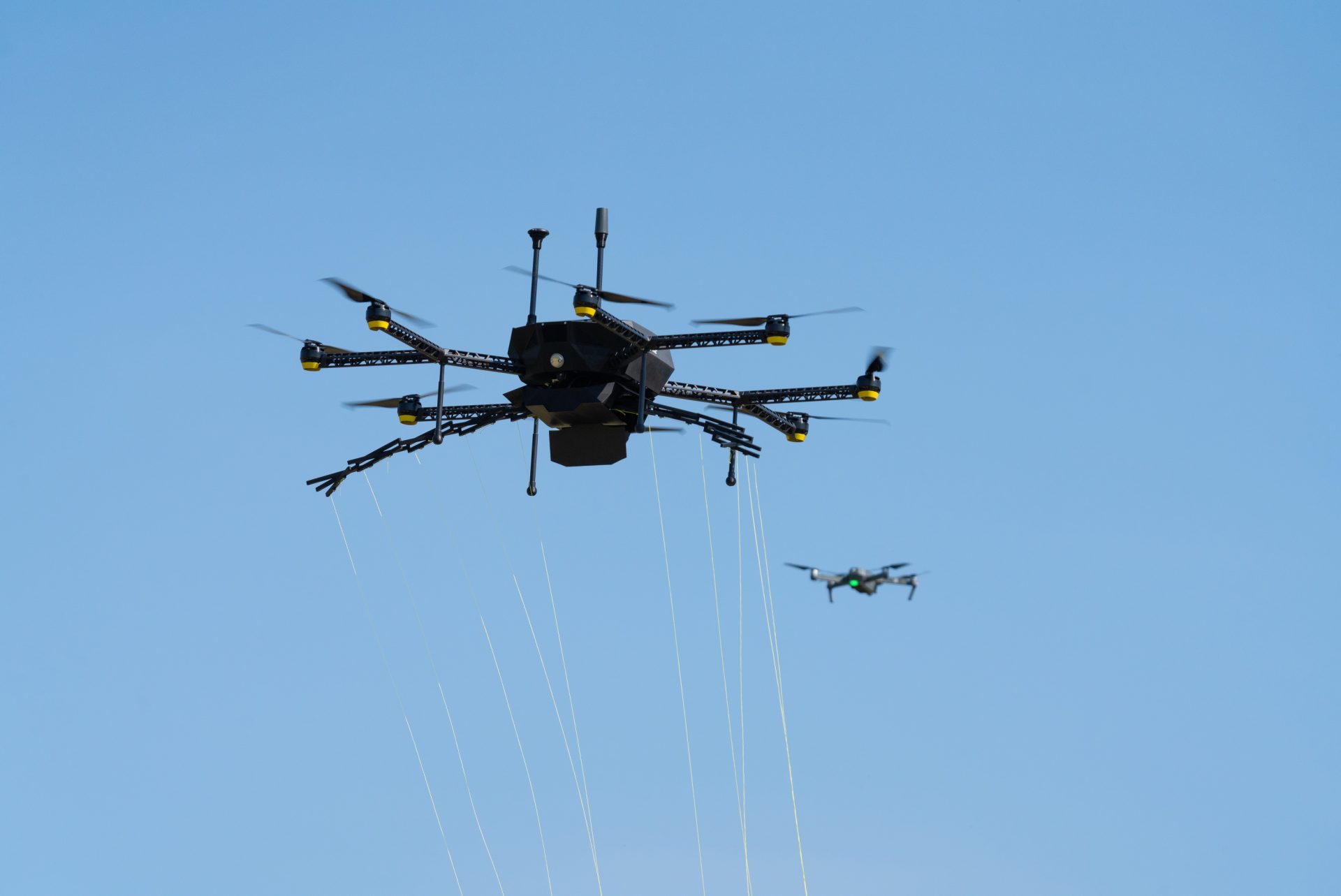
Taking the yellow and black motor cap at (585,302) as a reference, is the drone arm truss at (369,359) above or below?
above

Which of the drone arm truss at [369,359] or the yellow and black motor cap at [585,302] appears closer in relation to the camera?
the yellow and black motor cap at [585,302]

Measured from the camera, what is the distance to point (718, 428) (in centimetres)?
5131

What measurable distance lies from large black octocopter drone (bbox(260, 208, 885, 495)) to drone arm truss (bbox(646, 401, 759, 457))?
0.05ft

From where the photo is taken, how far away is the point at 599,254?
50750 mm

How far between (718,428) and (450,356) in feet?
20.6

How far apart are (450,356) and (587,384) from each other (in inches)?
122

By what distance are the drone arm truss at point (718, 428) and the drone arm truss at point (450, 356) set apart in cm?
342

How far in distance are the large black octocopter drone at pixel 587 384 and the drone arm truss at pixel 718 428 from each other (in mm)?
16

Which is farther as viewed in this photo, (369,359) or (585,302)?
(369,359)

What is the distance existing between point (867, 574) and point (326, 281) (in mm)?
23328

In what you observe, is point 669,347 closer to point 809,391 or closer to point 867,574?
point 809,391

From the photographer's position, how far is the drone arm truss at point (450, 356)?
49.0 m

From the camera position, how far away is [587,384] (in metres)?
50.1

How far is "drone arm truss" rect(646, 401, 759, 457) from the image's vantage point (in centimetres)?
5116
